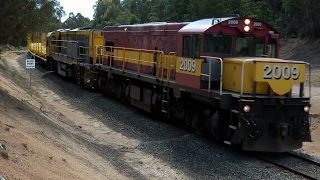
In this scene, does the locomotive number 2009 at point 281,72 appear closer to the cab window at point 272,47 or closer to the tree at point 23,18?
the cab window at point 272,47

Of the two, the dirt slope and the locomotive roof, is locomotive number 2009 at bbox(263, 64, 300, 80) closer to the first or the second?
the locomotive roof

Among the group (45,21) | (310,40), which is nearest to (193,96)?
(45,21)

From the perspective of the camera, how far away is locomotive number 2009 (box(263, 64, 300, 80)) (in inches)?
446

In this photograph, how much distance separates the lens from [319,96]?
794 inches

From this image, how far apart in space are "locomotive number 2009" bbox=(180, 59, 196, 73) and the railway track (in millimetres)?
3230

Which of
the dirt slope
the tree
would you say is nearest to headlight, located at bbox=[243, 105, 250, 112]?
the dirt slope

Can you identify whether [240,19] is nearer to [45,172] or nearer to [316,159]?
[316,159]

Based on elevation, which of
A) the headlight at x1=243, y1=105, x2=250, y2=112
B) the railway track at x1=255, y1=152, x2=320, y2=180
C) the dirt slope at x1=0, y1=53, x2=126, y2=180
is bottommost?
the railway track at x1=255, y1=152, x2=320, y2=180

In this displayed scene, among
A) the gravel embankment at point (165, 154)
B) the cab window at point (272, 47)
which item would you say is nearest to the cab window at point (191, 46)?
the cab window at point (272, 47)

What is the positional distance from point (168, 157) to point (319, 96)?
430 inches

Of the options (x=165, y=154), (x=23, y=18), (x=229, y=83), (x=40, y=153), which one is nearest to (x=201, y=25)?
(x=229, y=83)

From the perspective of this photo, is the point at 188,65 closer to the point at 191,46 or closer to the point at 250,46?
the point at 191,46

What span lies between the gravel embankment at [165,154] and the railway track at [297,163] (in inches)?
8.4

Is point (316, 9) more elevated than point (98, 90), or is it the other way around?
point (316, 9)
